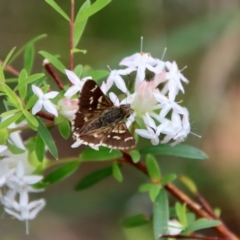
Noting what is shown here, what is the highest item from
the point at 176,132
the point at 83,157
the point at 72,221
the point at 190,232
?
the point at 176,132

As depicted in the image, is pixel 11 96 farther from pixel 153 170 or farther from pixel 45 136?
pixel 153 170

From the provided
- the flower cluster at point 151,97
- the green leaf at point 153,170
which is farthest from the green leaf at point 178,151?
the flower cluster at point 151,97

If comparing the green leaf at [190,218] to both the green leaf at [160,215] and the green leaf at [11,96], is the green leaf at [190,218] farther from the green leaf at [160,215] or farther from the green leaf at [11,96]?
the green leaf at [11,96]

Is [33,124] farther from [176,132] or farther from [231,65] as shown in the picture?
[231,65]

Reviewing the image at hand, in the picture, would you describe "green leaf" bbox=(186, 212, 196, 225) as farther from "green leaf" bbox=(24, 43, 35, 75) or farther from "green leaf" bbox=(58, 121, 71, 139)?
"green leaf" bbox=(24, 43, 35, 75)

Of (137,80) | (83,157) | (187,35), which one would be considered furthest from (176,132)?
(187,35)

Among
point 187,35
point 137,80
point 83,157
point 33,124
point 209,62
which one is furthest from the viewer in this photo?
point 209,62

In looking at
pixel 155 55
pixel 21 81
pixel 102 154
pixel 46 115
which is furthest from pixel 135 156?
pixel 155 55
